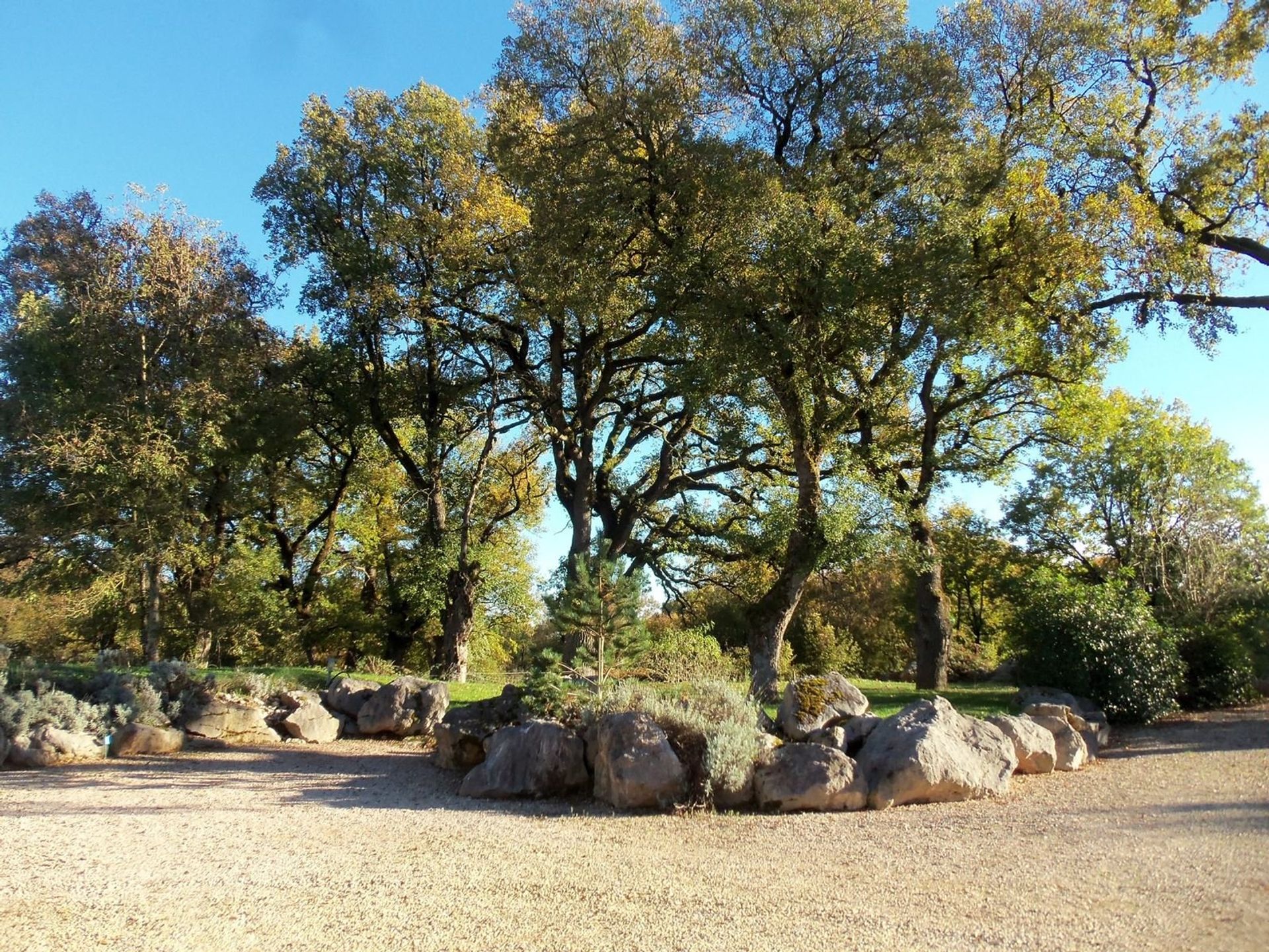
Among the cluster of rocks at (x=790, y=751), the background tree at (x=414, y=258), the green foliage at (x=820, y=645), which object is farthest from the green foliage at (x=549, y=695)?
the green foliage at (x=820, y=645)

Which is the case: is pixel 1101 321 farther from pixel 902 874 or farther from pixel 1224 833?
pixel 902 874

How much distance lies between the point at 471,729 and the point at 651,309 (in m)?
8.91

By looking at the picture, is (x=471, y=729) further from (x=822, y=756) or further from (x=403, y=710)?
(x=822, y=756)

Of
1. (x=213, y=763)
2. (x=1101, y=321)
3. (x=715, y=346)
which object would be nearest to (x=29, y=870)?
(x=213, y=763)

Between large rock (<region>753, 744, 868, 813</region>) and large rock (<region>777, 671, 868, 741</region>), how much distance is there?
1.23 m

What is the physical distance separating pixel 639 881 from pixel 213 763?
26.3 feet

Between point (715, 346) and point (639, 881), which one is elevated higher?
point (715, 346)

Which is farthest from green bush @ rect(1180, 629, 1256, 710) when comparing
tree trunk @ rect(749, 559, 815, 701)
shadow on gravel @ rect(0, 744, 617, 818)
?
shadow on gravel @ rect(0, 744, 617, 818)

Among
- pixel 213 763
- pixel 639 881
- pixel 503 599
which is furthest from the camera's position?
pixel 503 599

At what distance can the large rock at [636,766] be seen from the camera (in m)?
8.05

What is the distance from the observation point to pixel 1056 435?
1961cm

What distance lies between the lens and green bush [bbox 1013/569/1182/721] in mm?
11500

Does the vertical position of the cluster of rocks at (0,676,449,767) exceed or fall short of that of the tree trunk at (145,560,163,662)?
it falls short

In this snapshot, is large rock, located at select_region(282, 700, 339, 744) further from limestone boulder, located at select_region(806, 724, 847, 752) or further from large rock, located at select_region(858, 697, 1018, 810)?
large rock, located at select_region(858, 697, 1018, 810)
